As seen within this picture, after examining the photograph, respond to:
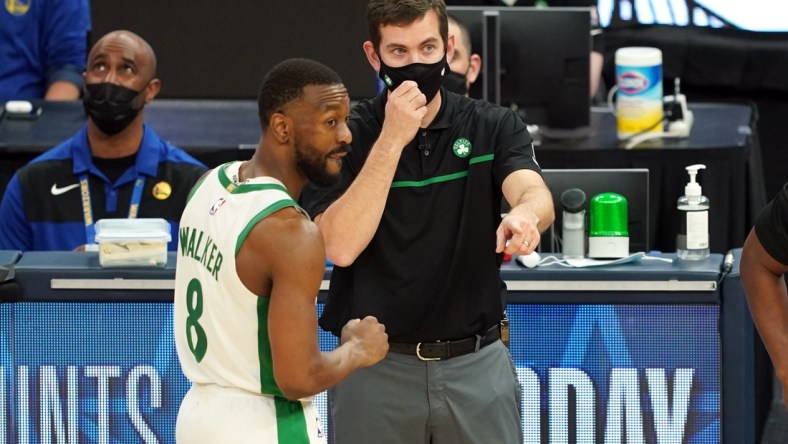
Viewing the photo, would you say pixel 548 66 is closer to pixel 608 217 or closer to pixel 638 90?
pixel 638 90

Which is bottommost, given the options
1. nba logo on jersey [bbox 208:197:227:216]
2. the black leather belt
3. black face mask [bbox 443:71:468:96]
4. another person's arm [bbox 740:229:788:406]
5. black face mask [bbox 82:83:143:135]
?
the black leather belt

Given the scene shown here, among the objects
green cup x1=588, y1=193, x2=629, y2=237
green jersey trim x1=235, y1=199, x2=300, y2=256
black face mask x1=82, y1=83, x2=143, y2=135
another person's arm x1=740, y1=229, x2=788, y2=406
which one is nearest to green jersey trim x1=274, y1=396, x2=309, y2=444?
green jersey trim x1=235, y1=199, x2=300, y2=256

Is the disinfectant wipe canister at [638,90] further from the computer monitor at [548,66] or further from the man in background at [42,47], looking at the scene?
the man in background at [42,47]

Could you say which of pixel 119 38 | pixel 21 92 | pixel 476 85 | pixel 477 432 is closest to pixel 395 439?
pixel 477 432

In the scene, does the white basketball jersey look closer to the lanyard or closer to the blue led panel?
the blue led panel

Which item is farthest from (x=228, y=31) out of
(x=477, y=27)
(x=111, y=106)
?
(x=111, y=106)

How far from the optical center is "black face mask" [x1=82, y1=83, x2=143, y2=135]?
228 inches

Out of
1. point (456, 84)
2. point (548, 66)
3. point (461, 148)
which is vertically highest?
point (548, 66)

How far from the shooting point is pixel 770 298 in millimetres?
4020

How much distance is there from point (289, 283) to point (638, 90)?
4.28 m

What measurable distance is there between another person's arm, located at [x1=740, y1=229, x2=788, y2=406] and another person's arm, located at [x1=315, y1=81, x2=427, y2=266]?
40.5 inches

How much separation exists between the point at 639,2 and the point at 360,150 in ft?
18.8

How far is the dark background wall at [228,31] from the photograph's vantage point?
7.45m

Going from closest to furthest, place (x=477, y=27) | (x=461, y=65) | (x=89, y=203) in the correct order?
(x=89, y=203)
(x=461, y=65)
(x=477, y=27)
